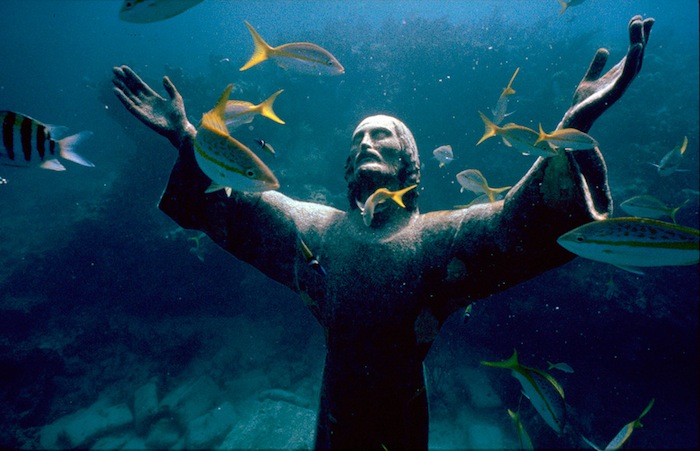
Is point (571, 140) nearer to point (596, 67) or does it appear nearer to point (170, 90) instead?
point (596, 67)

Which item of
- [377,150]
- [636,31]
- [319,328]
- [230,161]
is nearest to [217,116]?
[230,161]

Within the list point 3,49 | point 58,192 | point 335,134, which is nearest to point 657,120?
point 335,134

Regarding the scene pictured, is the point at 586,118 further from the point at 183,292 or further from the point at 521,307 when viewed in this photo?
the point at 183,292

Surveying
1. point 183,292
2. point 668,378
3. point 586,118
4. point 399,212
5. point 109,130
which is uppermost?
point 586,118

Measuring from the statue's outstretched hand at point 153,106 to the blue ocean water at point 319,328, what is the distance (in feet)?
7.27

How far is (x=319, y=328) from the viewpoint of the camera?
11219mm

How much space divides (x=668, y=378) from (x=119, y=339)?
58.8 feet

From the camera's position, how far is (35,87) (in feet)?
300

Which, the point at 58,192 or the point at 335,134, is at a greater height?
the point at 335,134

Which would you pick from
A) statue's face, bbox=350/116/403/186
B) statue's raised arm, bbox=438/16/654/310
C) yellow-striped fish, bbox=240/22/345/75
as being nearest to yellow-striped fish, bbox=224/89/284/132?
yellow-striped fish, bbox=240/22/345/75

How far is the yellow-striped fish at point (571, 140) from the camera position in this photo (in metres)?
1.77

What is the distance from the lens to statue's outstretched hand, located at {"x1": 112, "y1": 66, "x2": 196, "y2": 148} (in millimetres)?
2549

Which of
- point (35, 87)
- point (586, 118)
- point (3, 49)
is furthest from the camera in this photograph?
point (35, 87)

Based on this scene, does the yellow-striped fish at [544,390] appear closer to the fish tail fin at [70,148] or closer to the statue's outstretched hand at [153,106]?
the statue's outstretched hand at [153,106]
